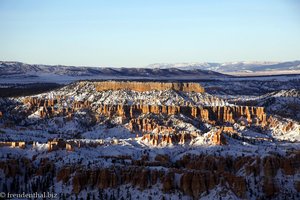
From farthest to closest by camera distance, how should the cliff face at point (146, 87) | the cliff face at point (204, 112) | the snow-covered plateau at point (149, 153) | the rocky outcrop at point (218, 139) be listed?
the cliff face at point (146, 87), the cliff face at point (204, 112), the rocky outcrop at point (218, 139), the snow-covered plateau at point (149, 153)

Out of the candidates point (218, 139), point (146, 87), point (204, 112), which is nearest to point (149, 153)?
point (218, 139)

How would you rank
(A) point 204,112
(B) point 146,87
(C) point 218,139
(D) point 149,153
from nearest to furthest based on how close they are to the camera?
(D) point 149,153 → (C) point 218,139 → (A) point 204,112 → (B) point 146,87

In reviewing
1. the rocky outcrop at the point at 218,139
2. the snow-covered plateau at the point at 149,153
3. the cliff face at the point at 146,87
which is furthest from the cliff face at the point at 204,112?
the rocky outcrop at the point at 218,139

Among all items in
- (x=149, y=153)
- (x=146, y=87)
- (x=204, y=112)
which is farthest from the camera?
(x=146, y=87)

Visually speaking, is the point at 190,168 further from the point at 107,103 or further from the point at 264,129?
the point at 107,103

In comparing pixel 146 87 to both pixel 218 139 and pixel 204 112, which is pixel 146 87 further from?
pixel 218 139

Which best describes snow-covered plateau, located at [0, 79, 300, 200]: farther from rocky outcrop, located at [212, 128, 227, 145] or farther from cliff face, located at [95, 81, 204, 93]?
cliff face, located at [95, 81, 204, 93]

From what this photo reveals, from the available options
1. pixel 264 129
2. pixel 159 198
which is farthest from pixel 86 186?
pixel 264 129

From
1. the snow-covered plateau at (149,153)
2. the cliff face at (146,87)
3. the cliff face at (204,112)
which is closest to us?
the snow-covered plateau at (149,153)

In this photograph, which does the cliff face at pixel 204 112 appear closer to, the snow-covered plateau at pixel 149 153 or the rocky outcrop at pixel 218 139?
the snow-covered plateau at pixel 149 153

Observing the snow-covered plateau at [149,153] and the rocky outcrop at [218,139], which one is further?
the rocky outcrop at [218,139]

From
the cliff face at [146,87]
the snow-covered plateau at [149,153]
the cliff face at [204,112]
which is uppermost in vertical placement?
the cliff face at [146,87]
